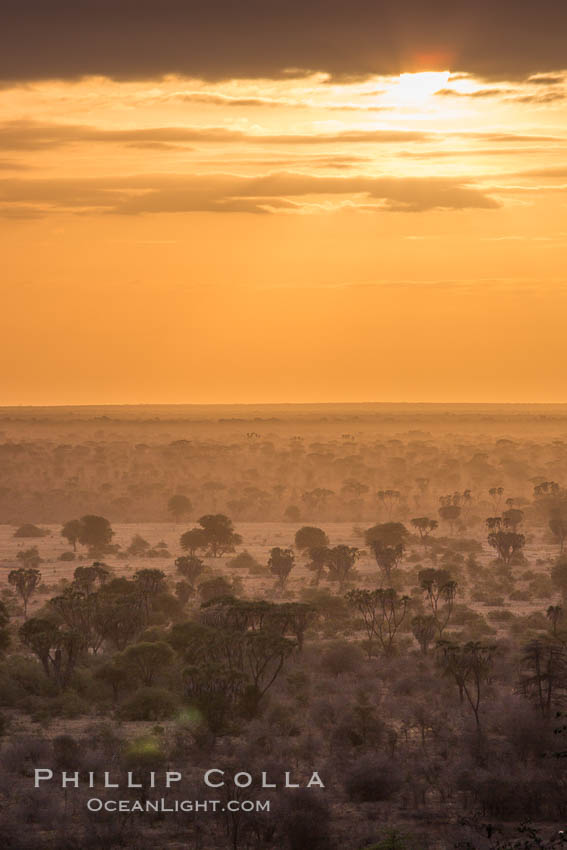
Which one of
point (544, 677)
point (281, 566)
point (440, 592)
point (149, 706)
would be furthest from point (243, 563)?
point (544, 677)

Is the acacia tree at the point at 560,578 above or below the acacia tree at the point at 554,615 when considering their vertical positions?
above

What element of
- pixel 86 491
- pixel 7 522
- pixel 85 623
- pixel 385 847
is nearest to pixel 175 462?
pixel 86 491

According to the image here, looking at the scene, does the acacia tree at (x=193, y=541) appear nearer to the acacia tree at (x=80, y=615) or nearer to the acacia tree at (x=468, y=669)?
the acacia tree at (x=80, y=615)

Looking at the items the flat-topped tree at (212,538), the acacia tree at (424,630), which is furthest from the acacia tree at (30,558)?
the acacia tree at (424,630)

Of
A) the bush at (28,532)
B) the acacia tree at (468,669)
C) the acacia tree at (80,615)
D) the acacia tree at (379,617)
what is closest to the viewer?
the acacia tree at (468,669)

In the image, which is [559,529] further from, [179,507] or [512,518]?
[179,507]

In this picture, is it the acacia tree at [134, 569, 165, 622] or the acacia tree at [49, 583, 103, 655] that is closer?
the acacia tree at [49, 583, 103, 655]

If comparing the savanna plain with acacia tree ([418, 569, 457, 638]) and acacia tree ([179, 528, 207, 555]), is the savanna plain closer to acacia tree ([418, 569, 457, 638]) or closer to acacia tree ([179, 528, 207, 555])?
acacia tree ([418, 569, 457, 638])

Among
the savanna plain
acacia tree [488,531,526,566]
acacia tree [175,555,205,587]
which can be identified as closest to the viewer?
the savanna plain

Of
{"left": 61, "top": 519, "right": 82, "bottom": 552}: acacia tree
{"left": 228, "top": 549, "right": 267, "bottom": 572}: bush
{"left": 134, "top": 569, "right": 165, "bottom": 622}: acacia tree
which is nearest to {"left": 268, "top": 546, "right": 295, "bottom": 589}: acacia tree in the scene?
{"left": 228, "top": 549, "right": 267, "bottom": 572}: bush
